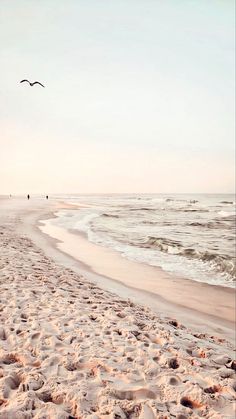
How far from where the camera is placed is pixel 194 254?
1689 cm

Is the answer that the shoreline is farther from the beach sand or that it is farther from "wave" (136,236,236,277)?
"wave" (136,236,236,277)

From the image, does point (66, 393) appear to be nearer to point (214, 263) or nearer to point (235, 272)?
point (235, 272)

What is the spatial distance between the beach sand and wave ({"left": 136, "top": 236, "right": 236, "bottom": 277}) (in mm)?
7036

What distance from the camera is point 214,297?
10.3m

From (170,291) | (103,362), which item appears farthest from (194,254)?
(103,362)

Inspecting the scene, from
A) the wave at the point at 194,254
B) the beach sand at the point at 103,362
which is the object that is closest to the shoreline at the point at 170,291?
the beach sand at the point at 103,362

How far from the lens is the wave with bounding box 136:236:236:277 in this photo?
14.1 meters

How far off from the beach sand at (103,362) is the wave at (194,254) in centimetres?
704

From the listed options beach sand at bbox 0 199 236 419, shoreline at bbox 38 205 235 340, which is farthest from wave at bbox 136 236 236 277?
beach sand at bbox 0 199 236 419

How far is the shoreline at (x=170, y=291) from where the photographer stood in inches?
333

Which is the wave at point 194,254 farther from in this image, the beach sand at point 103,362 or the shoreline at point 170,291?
the beach sand at point 103,362

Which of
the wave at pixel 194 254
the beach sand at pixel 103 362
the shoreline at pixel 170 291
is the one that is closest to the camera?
the beach sand at pixel 103 362

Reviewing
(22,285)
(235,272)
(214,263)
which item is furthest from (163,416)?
(214,263)

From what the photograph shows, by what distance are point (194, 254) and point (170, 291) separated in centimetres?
672
